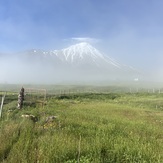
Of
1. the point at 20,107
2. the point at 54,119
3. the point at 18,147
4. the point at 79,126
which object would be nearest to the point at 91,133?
the point at 79,126

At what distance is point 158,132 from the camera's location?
2102 cm

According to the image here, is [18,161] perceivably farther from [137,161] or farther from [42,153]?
[137,161]

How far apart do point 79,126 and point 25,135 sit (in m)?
5.82

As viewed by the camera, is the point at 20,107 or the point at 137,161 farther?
the point at 20,107

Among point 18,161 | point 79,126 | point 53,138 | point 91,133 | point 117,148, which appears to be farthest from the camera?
point 79,126

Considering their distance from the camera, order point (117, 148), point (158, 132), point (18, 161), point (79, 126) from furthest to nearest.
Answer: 1. point (158, 132)
2. point (79, 126)
3. point (117, 148)
4. point (18, 161)

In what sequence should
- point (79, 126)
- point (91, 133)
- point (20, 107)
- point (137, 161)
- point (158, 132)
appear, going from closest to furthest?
1. point (137, 161)
2. point (91, 133)
3. point (79, 126)
4. point (158, 132)
5. point (20, 107)

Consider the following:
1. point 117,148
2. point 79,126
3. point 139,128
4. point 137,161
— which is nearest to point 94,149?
point 117,148

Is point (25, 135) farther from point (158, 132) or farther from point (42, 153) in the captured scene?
point (158, 132)

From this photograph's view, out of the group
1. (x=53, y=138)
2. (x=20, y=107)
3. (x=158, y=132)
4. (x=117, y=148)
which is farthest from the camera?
(x=20, y=107)

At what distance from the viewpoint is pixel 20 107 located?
1067 inches

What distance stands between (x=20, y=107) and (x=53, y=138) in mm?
14129

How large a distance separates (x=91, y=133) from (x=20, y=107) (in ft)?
39.3

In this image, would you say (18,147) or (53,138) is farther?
(53,138)
